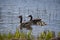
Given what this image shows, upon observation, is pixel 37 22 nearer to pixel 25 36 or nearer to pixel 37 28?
pixel 37 28

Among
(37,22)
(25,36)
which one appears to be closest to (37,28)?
(37,22)

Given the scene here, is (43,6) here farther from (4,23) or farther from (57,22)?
(4,23)

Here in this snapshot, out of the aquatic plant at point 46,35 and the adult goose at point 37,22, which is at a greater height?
the adult goose at point 37,22

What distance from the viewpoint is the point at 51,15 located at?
123 inches

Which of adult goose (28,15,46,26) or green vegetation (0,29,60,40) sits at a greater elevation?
adult goose (28,15,46,26)

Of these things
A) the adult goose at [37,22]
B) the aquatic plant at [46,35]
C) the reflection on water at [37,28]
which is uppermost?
the adult goose at [37,22]

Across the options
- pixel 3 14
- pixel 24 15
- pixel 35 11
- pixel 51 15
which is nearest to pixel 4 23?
pixel 3 14

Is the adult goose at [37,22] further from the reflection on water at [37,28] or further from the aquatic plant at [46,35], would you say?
the aquatic plant at [46,35]

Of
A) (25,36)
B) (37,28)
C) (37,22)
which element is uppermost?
(37,22)

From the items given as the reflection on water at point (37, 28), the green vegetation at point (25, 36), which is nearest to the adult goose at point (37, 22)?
the reflection on water at point (37, 28)

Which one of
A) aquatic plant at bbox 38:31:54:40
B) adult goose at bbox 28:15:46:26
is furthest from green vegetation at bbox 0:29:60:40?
adult goose at bbox 28:15:46:26

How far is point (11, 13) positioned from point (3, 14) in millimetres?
140

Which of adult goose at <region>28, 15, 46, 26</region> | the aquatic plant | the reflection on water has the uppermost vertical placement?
adult goose at <region>28, 15, 46, 26</region>

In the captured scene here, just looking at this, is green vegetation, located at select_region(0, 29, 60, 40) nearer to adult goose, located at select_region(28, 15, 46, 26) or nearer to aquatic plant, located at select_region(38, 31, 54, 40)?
aquatic plant, located at select_region(38, 31, 54, 40)
